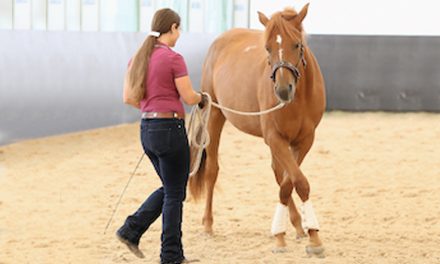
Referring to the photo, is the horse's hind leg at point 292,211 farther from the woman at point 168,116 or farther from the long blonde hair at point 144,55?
the long blonde hair at point 144,55

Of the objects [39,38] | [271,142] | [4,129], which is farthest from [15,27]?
[271,142]

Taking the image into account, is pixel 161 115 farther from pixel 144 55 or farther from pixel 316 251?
pixel 316 251

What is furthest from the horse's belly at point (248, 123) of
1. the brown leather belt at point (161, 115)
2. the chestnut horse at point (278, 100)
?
the brown leather belt at point (161, 115)

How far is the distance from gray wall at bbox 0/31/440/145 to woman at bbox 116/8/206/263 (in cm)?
475

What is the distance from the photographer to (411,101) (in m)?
11.9

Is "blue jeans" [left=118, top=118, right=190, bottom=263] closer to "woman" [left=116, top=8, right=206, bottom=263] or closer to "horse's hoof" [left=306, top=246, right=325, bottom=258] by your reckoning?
"woman" [left=116, top=8, right=206, bottom=263]

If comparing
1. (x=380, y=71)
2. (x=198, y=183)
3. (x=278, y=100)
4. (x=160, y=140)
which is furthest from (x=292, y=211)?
(x=380, y=71)

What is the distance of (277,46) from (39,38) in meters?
5.20

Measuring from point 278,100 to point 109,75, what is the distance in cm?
562

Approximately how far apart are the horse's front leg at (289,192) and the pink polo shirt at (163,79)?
0.91m

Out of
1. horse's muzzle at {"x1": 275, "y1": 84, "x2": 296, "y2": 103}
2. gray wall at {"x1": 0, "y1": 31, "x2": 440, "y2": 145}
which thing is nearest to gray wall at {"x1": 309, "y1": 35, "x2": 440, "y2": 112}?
gray wall at {"x1": 0, "y1": 31, "x2": 440, "y2": 145}

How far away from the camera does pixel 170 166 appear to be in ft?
15.9

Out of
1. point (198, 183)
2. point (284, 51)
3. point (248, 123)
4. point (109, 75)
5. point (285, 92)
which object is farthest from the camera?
point (109, 75)

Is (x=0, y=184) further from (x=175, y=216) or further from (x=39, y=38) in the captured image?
(x=175, y=216)
